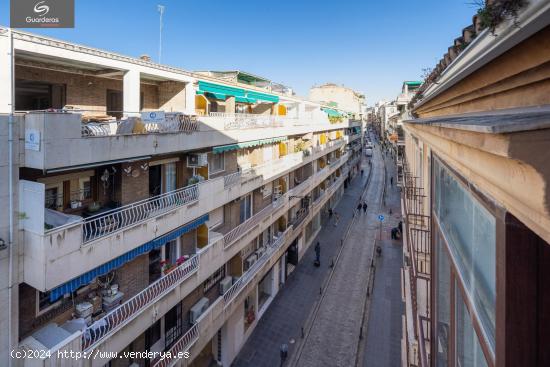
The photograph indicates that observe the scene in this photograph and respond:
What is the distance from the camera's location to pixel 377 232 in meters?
31.8

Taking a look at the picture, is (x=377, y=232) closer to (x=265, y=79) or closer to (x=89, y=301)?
(x=265, y=79)

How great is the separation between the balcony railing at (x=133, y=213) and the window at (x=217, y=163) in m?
2.50

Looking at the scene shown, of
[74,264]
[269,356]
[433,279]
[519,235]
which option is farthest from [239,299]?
[519,235]

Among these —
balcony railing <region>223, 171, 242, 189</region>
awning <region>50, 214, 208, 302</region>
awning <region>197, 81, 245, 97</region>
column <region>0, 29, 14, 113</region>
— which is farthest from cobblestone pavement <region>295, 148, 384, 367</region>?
column <region>0, 29, 14, 113</region>

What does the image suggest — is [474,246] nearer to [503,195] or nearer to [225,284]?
[503,195]

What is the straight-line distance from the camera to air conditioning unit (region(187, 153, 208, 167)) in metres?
12.0

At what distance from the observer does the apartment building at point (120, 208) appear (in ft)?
22.0

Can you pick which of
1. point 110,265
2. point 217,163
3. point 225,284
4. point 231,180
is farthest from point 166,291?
point 217,163

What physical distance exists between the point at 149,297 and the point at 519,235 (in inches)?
387

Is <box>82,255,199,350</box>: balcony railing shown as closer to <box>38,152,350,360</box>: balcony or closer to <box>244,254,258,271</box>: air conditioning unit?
<box>38,152,350,360</box>: balcony

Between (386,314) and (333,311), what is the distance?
3051mm

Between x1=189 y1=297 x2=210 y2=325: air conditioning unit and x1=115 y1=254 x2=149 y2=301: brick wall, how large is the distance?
2.80 m

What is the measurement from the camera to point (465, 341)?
3.33 meters

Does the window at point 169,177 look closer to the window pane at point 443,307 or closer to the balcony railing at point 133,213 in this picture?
the balcony railing at point 133,213
